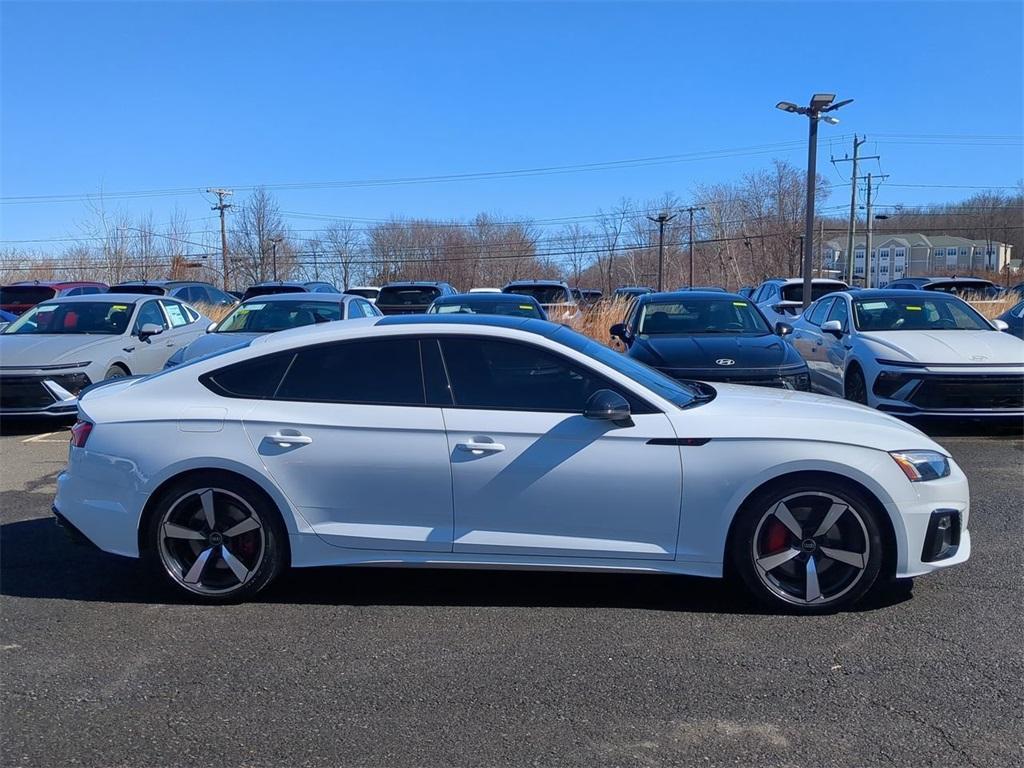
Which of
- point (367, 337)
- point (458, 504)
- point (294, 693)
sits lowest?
point (294, 693)

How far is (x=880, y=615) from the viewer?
436 centimetres

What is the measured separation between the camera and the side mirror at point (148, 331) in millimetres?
10430

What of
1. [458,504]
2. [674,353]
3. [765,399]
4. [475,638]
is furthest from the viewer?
[674,353]

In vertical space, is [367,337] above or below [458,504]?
above

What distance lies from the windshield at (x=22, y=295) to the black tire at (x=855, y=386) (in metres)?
20.8

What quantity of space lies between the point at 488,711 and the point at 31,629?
2414 millimetres

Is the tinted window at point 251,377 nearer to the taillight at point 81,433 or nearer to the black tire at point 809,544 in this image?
the taillight at point 81,433

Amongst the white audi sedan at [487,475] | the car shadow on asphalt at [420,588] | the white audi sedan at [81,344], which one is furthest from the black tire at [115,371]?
the white audi sedan at [487,475]

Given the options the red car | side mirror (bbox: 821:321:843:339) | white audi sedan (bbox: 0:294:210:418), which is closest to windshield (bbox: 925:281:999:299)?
side mirror (bbox: 821:321:843:339)

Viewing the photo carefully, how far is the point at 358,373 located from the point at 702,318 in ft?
21.8

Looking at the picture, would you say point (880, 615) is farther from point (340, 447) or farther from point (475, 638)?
point (340, 447)

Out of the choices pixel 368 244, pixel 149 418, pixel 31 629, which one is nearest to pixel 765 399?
pixel 149 418

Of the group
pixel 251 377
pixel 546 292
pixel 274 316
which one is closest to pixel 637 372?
pixel 251 377

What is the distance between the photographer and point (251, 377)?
4.67 meters
